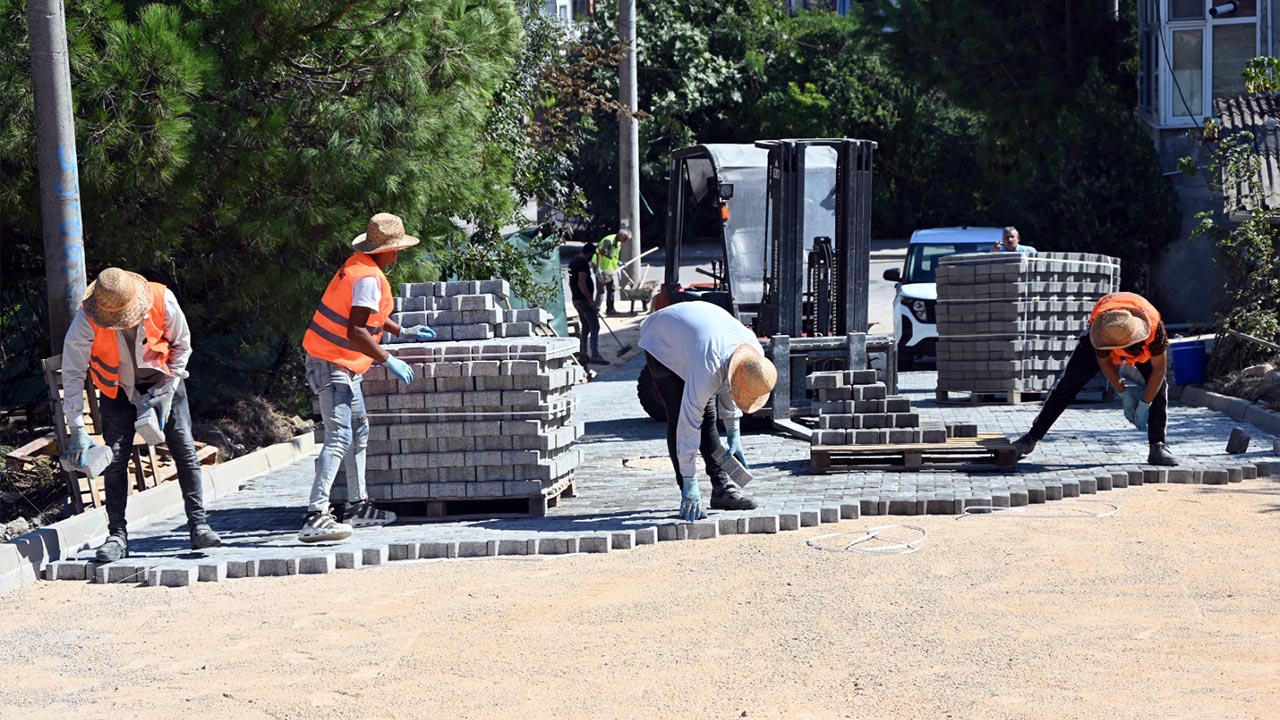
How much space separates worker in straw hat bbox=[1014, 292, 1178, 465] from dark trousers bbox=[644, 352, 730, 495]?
2.78m

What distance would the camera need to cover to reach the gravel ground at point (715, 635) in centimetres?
605

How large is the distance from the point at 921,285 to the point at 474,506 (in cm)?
1042

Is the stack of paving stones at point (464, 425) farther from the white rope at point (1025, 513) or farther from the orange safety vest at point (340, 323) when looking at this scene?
the white rope at point (1025, 513)

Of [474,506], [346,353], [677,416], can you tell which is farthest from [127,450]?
[677,416]

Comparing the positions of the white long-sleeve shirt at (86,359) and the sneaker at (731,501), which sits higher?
the white long-sleeve shirt at (86,359)

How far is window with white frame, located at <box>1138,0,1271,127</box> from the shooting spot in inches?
933

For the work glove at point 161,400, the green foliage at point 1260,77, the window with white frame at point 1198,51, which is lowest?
the work glove at point 161,400

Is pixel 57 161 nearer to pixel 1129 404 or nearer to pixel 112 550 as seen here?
pixel 112 550

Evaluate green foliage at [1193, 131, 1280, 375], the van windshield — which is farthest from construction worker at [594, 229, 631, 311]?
green foliage at [1193, 131, 1280, 375]

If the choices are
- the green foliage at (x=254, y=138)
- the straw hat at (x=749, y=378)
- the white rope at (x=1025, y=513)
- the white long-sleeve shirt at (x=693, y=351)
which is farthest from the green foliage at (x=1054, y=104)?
the straw hat at (x=749, y=378)

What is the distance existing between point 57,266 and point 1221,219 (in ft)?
57.5

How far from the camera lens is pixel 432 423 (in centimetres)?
981

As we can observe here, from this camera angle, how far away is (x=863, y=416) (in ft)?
38.2

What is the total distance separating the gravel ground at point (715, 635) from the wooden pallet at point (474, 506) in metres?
1.17
